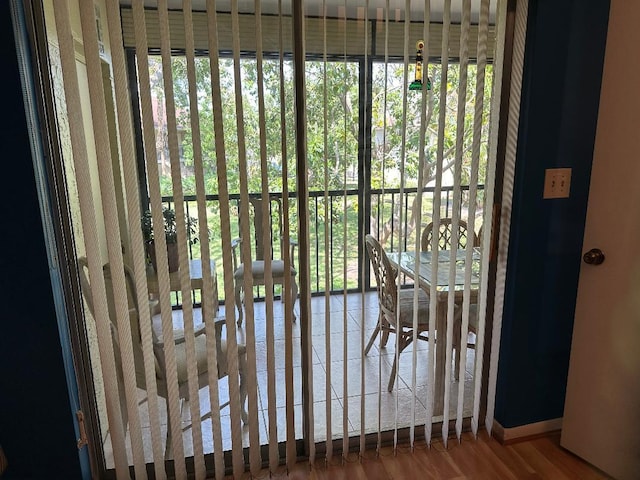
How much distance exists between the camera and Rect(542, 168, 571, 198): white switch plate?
186 cm

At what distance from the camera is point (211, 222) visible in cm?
164

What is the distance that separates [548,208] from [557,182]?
0.38ft

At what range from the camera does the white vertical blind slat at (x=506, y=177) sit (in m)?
1.76

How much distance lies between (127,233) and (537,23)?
1751mm

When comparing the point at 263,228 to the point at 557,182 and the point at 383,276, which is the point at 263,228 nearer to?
the point at 383,276

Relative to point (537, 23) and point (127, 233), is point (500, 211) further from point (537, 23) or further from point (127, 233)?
point (127, 233)

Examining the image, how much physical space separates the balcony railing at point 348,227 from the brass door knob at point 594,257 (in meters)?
0.56

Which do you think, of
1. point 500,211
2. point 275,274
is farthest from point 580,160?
point 275,274

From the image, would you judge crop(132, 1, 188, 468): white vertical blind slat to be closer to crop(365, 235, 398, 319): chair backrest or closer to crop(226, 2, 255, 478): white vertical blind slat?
crop(226, 2, 255, 478): white vertical blind slat

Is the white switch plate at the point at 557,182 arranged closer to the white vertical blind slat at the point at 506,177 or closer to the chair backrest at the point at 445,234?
the white vertical blind slat at the point at 506,177

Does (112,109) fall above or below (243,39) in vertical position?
below

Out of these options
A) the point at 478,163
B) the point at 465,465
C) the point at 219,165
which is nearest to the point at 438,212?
the point at 478,163

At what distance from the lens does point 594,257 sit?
182 cm

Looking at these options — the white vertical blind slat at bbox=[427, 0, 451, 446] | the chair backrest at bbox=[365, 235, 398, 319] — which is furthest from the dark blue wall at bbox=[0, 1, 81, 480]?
the white vertical blind slat at bbox=[427, 0, 451, 446]
